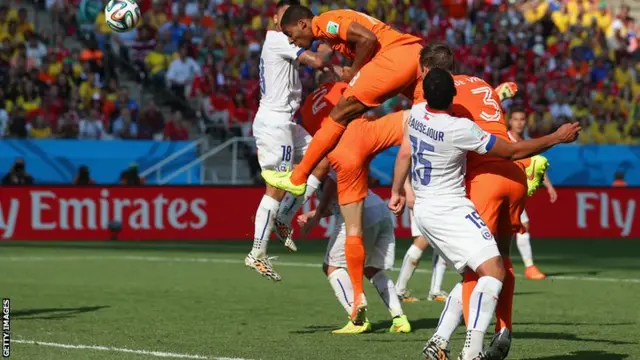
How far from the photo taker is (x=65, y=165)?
85.0 feet

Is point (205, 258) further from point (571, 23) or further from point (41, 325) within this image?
point (571, 23)

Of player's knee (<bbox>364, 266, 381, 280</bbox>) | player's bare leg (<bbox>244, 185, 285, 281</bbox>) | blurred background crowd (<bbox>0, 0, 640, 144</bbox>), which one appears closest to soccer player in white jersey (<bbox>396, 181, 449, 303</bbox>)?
player's bare leg (<bbox>244, 185, 285, 281</bbox>)

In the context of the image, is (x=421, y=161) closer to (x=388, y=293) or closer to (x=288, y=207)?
(x=388, y=293)

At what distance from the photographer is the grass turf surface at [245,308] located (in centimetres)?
1017

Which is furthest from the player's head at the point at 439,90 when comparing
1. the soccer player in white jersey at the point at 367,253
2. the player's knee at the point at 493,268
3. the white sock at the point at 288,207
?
the white sock at the point at 288,207

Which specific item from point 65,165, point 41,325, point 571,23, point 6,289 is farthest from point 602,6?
point 41,325

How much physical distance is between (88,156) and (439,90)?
18332mm

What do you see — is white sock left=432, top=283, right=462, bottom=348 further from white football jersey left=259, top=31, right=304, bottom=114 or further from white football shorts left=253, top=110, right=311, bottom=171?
white football jersey left=259, top=31, right=304, bottom=114

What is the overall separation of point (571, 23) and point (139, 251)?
66.1 ft

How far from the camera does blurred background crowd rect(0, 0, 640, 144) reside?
28016 millimetres

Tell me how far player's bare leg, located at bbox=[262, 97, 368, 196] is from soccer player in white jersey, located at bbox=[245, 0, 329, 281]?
1556mm

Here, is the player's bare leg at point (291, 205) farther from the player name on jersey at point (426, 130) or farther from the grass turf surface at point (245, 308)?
the player name on jersey at point (426, 130)

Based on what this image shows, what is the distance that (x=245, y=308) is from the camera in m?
13.6
